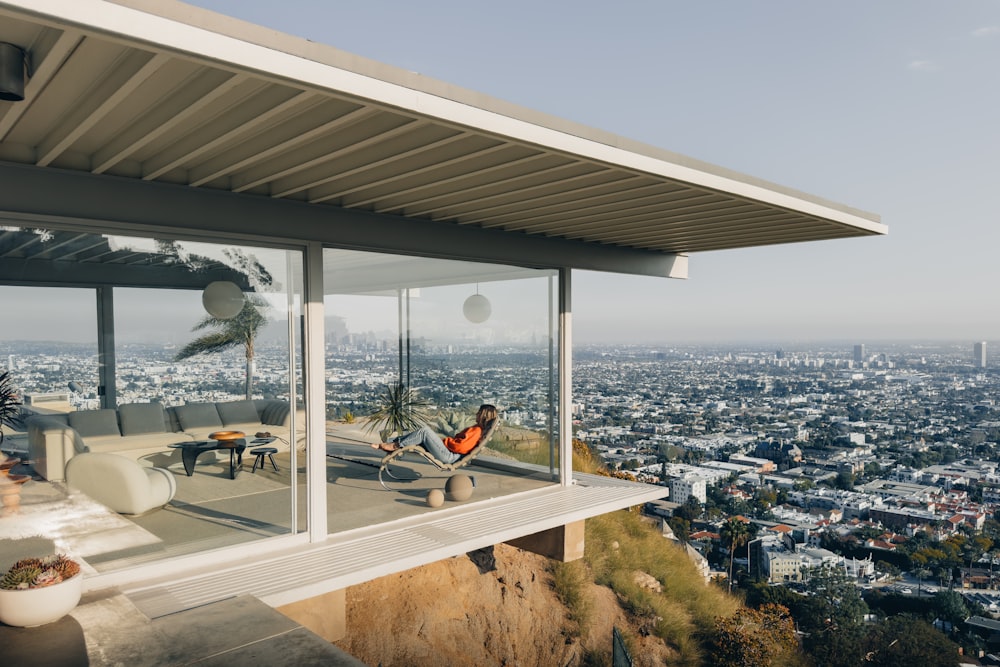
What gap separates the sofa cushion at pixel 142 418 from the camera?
466 centimetres

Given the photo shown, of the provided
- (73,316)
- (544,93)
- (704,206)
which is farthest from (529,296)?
(544,93)

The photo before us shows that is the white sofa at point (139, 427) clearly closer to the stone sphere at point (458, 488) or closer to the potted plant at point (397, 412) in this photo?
the potted plant at point (397, 412)

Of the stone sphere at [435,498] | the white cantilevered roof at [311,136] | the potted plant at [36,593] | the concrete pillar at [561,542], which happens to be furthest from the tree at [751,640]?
the potted plant at [36,593]

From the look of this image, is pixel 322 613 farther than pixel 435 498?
No

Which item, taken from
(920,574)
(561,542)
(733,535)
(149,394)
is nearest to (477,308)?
(561,542)

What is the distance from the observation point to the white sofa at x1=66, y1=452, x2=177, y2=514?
4.53 m

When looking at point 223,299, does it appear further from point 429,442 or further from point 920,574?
point 920,574

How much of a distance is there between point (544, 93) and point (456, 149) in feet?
105

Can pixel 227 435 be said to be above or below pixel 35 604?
above

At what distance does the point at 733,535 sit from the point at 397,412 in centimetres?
2393

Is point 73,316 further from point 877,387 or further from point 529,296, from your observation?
point 877,387

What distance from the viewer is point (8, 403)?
418 centimetres

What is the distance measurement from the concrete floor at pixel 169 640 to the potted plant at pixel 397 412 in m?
2.56

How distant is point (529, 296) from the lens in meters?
7.40
